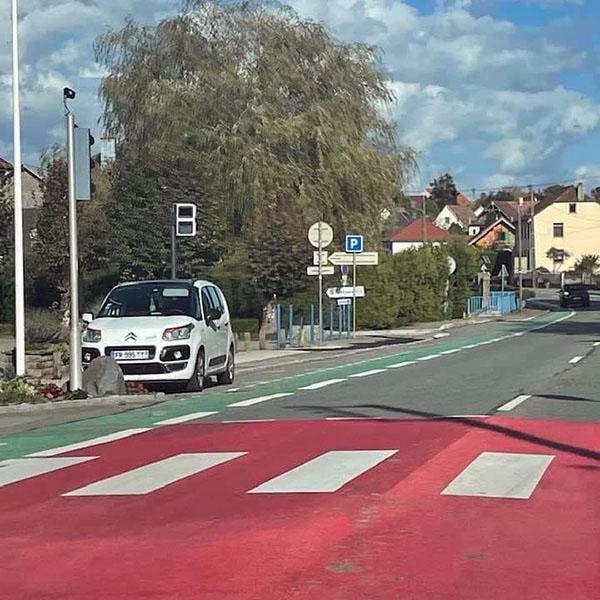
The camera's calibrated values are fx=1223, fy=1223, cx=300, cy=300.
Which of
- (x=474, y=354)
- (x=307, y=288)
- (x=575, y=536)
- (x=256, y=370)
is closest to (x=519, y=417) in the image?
(x=575, y=536)

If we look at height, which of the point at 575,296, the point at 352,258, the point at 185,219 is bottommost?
the point at 575,296

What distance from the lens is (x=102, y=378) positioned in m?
17.7

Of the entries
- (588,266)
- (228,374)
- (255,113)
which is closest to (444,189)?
(588,266)

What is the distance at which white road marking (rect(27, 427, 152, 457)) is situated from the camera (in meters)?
11.9

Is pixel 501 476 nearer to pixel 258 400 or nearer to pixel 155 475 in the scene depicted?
pixel 155 475

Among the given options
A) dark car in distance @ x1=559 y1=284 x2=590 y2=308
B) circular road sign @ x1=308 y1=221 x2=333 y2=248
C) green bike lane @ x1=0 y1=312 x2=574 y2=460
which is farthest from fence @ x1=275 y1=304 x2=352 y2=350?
dark car in distance @ x1=559 y1=284 x2=590 y2=308

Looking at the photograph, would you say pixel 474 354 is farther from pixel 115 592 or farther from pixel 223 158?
pixel 115 592

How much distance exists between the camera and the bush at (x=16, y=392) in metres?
16.8

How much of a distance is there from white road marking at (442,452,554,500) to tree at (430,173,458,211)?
183988 mm

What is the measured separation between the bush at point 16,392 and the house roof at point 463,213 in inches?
6373

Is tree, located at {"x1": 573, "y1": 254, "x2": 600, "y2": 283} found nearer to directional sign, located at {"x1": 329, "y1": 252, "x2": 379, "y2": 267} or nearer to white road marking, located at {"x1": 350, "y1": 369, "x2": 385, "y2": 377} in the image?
directional sign, located at {"x1": 329, "y1": 252, "x2": 379, "y2": 267}

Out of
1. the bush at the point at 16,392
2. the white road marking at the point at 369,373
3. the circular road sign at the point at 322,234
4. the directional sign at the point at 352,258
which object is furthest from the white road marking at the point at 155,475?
the directional sign at the point at 352,258

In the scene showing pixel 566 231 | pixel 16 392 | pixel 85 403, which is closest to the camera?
pixel 16 392

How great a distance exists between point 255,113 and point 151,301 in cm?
2382
